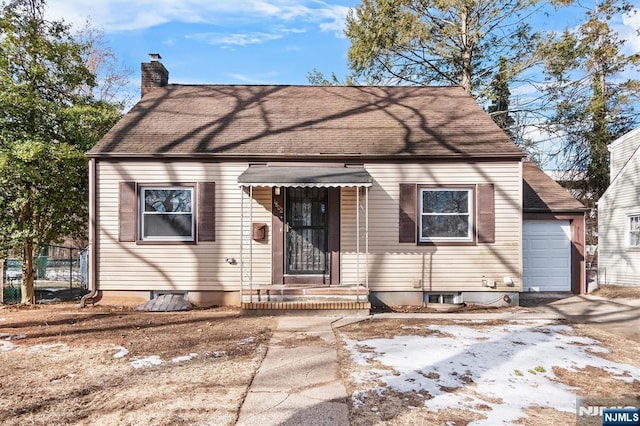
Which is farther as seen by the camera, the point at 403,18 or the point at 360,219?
the point at 403,18

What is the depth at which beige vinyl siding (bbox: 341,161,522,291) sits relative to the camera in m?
9.48

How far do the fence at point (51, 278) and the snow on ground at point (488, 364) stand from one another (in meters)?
9.37

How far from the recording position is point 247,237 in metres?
9.48

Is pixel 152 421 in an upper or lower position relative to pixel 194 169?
lower

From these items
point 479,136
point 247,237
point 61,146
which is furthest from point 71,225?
point 479,136

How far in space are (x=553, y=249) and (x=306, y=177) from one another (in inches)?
285

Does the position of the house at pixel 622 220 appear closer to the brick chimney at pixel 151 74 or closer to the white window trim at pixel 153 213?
the white window trim at pixel 153 213

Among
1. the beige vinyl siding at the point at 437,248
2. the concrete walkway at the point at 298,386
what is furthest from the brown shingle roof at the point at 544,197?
the concrete walkway at the point at 298,386

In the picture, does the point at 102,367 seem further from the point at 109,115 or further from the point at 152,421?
the point at 109,115

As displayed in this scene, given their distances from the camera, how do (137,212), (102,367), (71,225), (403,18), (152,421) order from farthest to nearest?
(403,18) → (71,225) → (137,212) → (102,367) → (152,421)

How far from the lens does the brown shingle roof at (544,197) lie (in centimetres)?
1124

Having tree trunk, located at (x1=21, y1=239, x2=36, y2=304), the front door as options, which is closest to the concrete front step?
the front door

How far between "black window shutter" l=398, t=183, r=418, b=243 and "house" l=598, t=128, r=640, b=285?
8.43 m

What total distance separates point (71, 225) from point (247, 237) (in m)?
4.83
